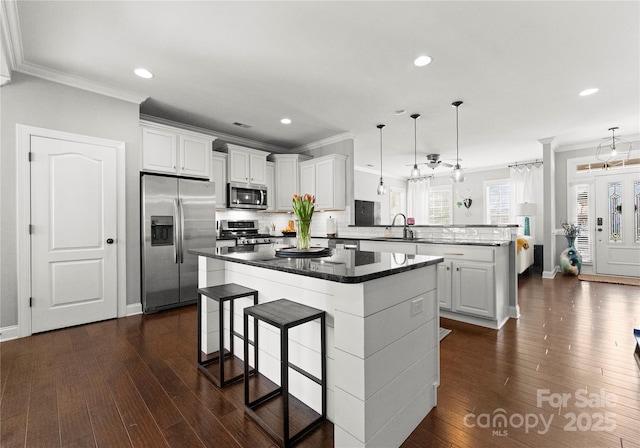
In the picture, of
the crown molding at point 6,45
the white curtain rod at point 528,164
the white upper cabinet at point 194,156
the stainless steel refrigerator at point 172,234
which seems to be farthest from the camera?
the white curtain rod at point 528,164

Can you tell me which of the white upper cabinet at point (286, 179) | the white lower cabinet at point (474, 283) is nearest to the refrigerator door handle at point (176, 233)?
the white upper cabinet at point (286, 179)

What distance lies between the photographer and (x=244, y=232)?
5320 millimetres

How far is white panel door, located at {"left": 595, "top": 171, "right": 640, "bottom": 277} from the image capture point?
220 inches

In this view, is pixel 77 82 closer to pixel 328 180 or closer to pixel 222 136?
pixel 222 136

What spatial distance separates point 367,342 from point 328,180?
412 centimetres

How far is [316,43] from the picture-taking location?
2576 mm

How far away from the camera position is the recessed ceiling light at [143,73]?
3025 millimetres

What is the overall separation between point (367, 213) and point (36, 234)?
6.53 m

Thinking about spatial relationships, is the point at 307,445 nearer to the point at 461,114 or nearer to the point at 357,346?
the point at 357,346

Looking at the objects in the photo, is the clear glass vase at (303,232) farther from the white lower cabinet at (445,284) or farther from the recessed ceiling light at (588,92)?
the recessed ceiling light at (588,92)

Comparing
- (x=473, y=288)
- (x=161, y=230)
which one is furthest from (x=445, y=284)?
(x=161, y=230)

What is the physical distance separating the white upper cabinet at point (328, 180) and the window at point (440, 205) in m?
5.18

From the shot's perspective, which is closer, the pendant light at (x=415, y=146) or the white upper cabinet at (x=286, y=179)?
the pendant light at (x=415, y=146)

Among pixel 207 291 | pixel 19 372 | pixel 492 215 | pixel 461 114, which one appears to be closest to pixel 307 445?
pixel 207 291
